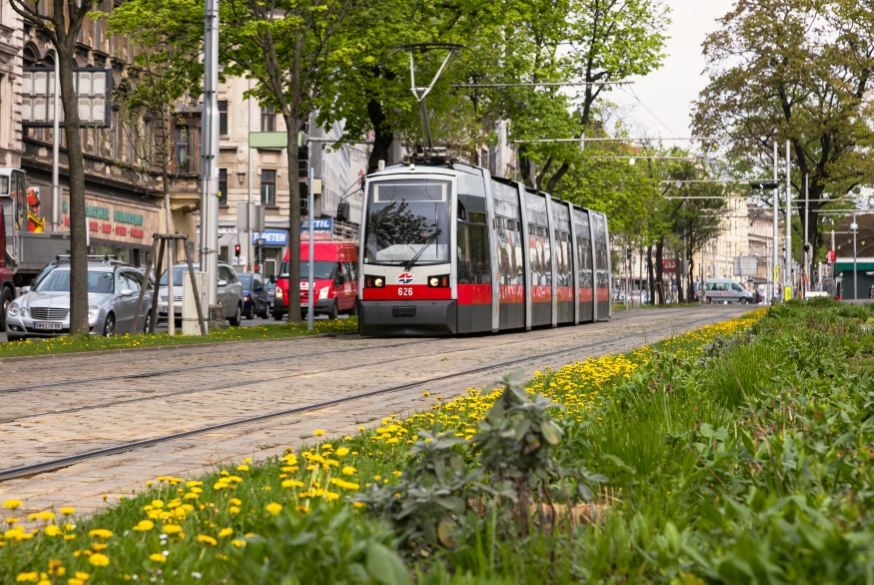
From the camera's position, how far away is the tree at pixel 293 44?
2789 cm

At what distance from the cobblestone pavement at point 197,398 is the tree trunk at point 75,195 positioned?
6.14 ft

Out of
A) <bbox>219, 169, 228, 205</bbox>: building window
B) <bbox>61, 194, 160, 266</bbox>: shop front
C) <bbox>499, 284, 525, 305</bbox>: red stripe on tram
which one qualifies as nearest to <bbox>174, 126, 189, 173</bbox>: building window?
<bbox>61, 194, 160, 266</bbox>: shop front

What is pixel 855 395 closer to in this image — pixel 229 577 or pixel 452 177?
pixel 229 577

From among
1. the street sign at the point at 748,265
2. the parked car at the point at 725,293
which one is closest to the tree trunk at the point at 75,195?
the parked car at the point at 725,293

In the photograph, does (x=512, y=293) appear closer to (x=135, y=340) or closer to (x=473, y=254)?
(x=473, y=254)

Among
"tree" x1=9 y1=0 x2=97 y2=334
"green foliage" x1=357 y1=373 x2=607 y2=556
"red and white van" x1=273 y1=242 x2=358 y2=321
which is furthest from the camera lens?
"red and white van" x1=273 y1=242 x2=358 y2=321

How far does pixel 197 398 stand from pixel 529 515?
810 cm

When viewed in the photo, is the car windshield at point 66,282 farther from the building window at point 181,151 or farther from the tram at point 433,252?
the building window at point 181,151

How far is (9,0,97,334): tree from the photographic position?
65.9ft

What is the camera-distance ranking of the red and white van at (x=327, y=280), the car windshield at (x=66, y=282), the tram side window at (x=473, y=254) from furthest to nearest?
1. the red and white van at (x=327, y=280)
2. the car windshield at (x=66, y=282)
3. the tram side window at (x=473, y=254)

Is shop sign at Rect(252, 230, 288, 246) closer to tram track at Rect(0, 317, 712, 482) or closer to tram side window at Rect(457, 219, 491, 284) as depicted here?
tram side window at Rect(457, 219, 491, 284)

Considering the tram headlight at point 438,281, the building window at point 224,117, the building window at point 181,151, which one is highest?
the building window at point 224,117

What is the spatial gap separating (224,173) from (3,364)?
5911 centimetres

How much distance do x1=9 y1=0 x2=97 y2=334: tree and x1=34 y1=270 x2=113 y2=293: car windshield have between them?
212 inches
